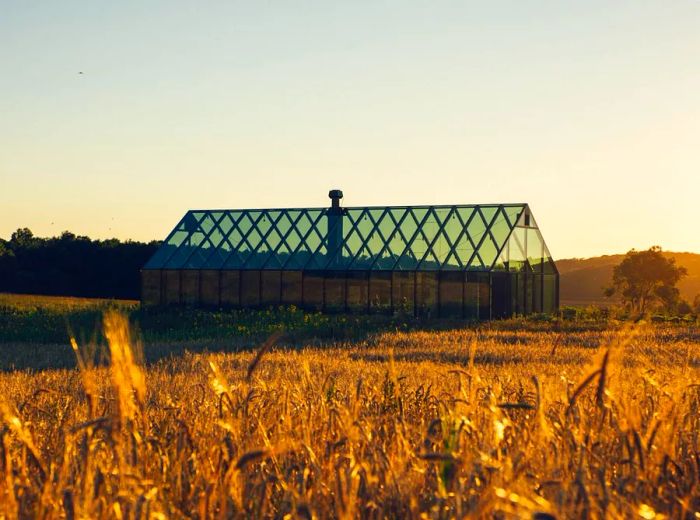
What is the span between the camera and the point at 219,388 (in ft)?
15.5

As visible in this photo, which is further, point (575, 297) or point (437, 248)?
point (575, 297)

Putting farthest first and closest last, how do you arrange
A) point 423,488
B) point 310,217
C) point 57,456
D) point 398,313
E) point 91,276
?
1. point 91,276
2. point 310,217
3. point 398,313
4. point 57,456
5. point 423,488

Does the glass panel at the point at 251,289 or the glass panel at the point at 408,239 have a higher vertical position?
the glass panel at the point at 408,239

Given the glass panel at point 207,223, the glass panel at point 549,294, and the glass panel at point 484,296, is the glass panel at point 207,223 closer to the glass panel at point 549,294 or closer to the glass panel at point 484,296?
the glass panel at point 484,296

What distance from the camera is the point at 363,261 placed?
148ft

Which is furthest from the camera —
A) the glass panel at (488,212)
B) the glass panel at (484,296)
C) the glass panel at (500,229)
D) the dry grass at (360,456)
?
the glass panel at (488,212)

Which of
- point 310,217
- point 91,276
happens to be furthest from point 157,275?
point 91,276

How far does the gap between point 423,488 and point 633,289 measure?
76463 millimetres

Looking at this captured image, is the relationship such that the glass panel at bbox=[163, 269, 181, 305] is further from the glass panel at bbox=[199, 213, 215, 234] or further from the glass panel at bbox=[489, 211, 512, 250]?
the glass panel at bbox=[489, 211, 512, 250]

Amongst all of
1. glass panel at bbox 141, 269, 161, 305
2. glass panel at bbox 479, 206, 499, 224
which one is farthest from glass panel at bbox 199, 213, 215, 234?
glass panel at bbox 479, 206, 499, 224

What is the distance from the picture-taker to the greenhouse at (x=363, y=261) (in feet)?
140

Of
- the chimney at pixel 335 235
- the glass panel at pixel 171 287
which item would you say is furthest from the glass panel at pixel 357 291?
the glass panel at pixel 171 287

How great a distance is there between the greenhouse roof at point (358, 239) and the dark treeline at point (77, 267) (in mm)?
21999

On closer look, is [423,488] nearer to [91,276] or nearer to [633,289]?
[91,276]
